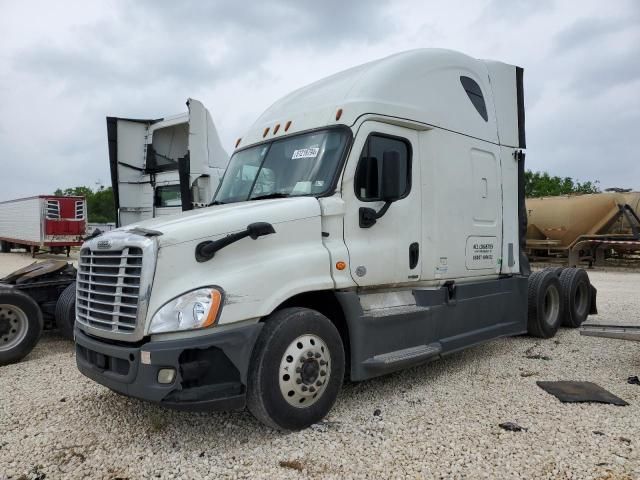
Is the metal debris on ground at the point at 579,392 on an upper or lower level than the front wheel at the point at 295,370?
lower

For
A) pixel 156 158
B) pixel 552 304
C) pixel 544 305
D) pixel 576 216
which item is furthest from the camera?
pixel 576 216

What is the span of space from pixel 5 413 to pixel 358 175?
377 cm

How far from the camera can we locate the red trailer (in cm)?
2331

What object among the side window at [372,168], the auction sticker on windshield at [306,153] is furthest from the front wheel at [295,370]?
the auction sticker on windshield at [306,153]

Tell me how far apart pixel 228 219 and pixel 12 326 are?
3.86 metres

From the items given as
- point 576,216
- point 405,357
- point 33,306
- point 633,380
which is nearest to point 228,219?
point 405,357

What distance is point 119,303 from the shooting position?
3748mm

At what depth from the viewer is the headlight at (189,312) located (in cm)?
354

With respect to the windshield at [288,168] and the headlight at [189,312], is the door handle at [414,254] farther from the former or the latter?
the headlight at [189,312]

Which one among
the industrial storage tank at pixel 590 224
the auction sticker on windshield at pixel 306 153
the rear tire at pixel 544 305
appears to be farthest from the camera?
the industrial storage tank at pixel 590 224

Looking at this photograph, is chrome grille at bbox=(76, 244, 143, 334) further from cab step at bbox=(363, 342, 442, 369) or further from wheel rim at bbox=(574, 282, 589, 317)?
wheel rim at bbox=(574, 282, 589, 317)

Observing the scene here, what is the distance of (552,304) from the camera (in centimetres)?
776

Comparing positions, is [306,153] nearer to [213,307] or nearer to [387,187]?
[387,187]

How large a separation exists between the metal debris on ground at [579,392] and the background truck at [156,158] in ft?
25.0
